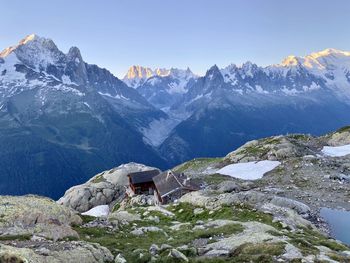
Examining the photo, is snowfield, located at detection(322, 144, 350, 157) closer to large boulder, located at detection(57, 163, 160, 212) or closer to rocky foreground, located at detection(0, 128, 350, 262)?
rocky foreground, located at detection(0, 128, 350, 262)

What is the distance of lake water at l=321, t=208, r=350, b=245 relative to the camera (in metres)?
58.1

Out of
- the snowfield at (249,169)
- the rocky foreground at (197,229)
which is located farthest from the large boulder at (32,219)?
the snowfield at (249,169)

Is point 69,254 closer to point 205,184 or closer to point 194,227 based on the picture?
point 194,227

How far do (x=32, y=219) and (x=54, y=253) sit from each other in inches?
425

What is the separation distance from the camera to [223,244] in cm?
3497

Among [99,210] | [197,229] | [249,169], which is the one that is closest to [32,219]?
[197,229]

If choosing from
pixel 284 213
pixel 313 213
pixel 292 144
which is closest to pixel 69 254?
pixel 284 213

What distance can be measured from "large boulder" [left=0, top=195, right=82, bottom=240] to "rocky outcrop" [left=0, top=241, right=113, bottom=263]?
12.4 ft

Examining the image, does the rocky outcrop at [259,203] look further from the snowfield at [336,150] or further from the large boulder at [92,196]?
the snowfield at [336,150]

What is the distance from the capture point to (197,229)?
150 ft

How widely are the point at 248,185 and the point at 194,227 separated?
144 ft

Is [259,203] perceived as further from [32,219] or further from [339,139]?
[339,139]

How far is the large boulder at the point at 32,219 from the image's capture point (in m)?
33.8

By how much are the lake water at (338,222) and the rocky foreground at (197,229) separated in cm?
176
